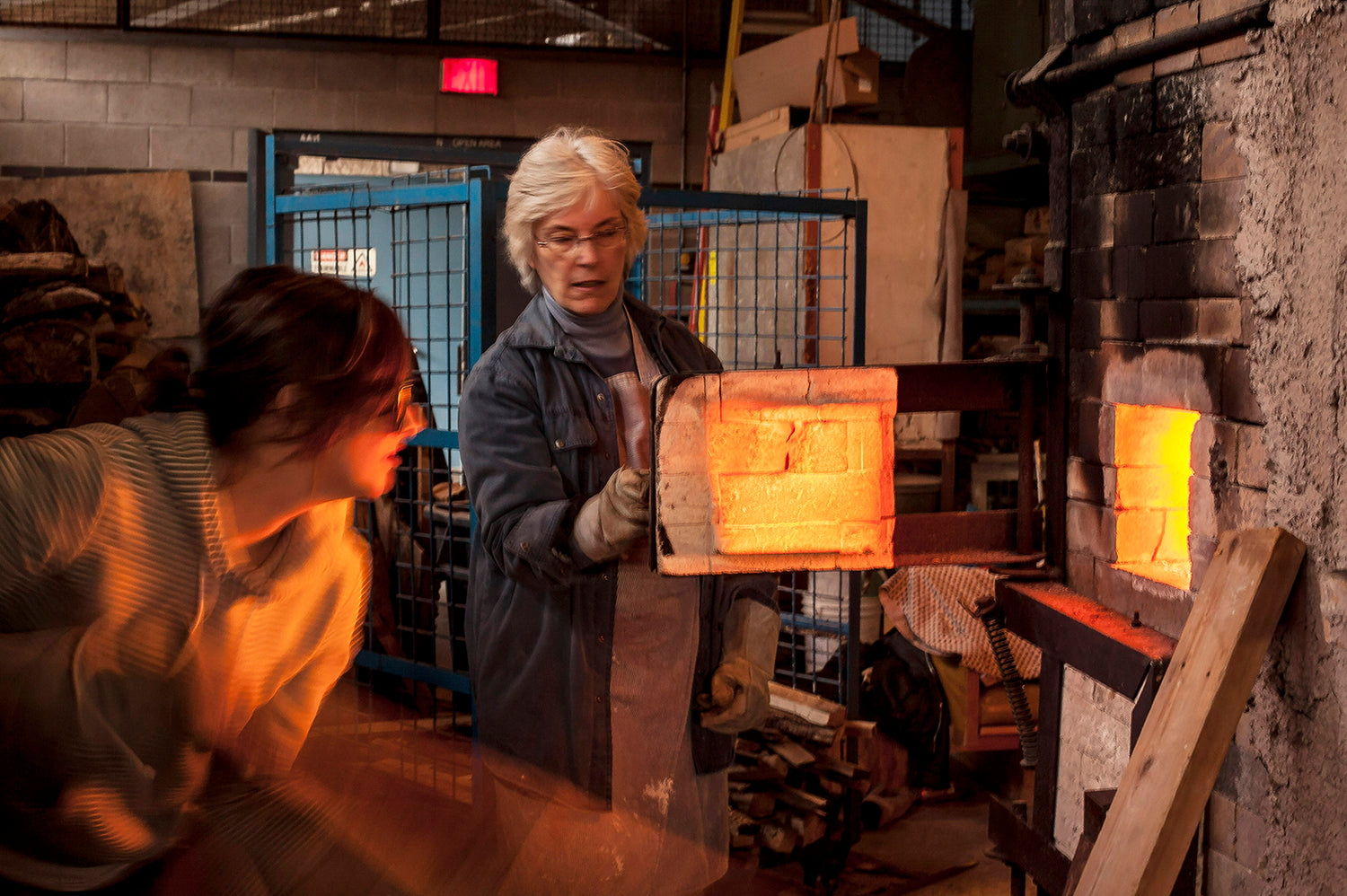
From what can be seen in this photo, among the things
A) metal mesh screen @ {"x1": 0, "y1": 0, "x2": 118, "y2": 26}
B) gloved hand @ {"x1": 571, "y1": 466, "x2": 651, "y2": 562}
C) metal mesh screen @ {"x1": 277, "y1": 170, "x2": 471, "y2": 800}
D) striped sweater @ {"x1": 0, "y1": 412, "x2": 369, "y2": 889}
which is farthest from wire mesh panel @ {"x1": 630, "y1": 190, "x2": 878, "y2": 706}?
metal mesh screen @ {"x1": 0, "y1": 0, "x2": 118, "y2": 26}

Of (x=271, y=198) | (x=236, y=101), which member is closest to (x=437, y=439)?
(x=271, y=198)

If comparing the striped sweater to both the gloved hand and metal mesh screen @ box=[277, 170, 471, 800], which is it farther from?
metal mesh screen @ box=[277, 170, 471, 800]

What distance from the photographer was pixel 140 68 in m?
5.96

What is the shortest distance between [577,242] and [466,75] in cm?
456

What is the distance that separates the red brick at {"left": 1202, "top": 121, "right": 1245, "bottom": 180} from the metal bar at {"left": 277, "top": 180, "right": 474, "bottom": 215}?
1826 millimetres

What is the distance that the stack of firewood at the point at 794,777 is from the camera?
3371 millimetres

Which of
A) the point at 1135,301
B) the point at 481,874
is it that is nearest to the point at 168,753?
the point at 481,874

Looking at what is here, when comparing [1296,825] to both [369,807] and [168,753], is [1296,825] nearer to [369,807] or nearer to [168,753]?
[168,753]

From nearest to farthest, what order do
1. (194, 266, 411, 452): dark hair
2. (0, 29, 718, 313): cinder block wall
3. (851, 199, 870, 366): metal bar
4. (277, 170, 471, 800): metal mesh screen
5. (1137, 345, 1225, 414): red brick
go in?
1. (194, 266, 411, 452): dark hair
2. (1137, 345, 1225, 414): red brick
3. (277, 170, 471, 800): metal mesh screen
4. (851, 199, 870, 366): metal bar
5. (0, 29, 718, 313): cinder block wall

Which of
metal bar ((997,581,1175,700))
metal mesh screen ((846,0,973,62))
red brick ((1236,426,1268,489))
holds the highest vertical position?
metal mesh screen ((846,0,973,62))

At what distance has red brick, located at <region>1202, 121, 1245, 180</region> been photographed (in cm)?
184

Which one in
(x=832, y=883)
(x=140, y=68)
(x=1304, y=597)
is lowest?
(x=832, y=883)

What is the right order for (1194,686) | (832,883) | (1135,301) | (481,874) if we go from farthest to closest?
(832,883) → (481,874) → (1135,301) → (1194,686)

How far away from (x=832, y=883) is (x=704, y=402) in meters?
2.21
